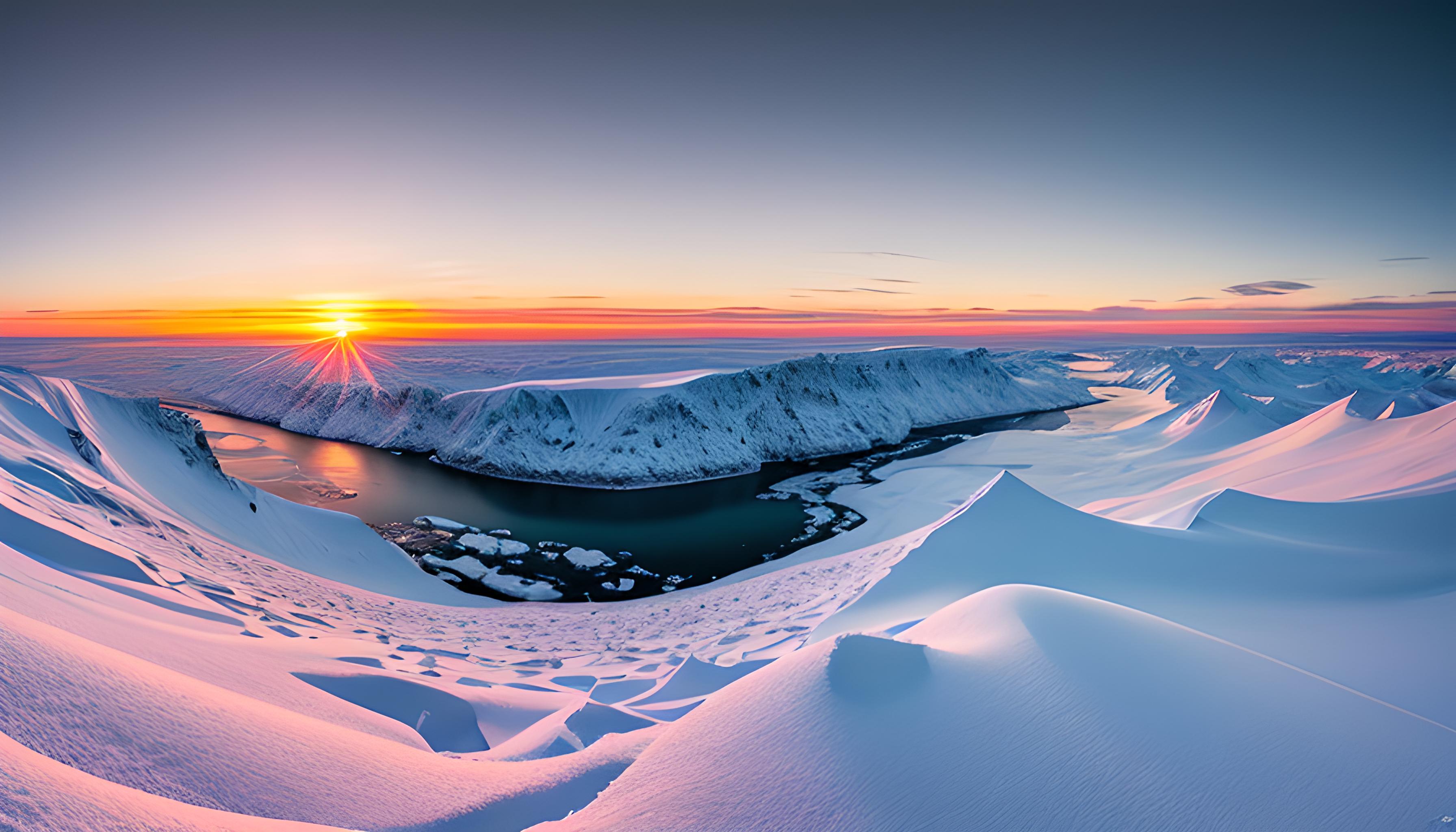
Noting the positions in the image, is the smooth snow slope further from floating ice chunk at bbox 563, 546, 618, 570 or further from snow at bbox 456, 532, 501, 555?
snow at bbox 456, 532, 501, 555

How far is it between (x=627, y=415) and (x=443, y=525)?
1532 centimetres

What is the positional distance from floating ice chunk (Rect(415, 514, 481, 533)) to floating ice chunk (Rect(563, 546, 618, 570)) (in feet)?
18.4

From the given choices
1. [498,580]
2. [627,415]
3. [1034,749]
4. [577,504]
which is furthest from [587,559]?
[1034,749]

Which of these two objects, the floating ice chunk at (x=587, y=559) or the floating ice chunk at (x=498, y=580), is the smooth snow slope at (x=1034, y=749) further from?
the floating ice chunk at (x=587, y=559)

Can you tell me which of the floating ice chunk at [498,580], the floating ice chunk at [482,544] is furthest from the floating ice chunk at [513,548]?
the floating ice chunk at [498,580]

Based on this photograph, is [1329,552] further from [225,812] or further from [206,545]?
[206,545]

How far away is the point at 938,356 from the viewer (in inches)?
2729

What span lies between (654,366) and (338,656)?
3080 inches

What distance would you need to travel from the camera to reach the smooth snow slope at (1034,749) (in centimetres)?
379

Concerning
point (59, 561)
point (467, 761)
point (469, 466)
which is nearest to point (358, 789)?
point (467, 761)

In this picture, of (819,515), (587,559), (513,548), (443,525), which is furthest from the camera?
(819,515)

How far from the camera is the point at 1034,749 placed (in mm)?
4238

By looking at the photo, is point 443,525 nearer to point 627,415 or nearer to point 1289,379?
point 627,415

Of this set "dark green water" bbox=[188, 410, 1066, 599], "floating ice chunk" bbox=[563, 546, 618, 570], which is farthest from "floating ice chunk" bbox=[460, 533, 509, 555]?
"floating ice chunk" bbox=[563, 546, 618, 570]
